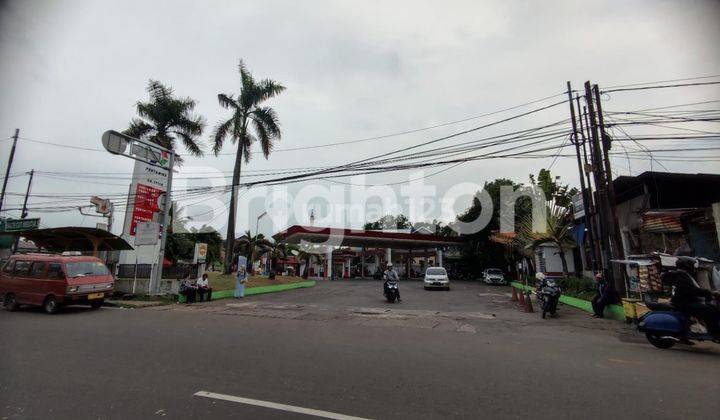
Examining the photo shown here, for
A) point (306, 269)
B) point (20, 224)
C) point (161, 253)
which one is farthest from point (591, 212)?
point (20, 224)

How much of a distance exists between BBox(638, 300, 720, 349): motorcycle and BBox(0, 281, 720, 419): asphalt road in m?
0.22

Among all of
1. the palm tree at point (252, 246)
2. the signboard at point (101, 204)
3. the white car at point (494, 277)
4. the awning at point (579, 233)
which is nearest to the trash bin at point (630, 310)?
the awning at point (579, 233)

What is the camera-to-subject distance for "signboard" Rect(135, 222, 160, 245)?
56.4 feet

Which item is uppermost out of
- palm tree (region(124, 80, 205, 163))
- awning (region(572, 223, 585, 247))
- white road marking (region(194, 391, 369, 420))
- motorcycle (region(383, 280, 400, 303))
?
palm tree (region(124, 80, 205, 163))

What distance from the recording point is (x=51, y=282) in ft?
40.8

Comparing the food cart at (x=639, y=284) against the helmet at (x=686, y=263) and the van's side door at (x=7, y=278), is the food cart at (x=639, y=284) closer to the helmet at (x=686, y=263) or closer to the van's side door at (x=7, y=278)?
the helmet at (x=686, y=263)

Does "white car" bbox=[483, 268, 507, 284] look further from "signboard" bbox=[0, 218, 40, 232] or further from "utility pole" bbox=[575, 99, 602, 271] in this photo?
"signboard" bbox=[0, 218, 40, 232]

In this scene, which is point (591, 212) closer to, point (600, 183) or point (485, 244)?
point (600, 183)

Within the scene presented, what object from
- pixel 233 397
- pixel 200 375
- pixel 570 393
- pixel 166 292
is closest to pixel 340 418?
pixel 233 397

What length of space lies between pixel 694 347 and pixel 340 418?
7.94 metres

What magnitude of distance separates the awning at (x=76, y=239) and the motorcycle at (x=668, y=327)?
19.6m

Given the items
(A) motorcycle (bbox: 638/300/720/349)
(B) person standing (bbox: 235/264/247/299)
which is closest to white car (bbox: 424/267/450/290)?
(B) person standing (bbox: 235/264/247/299)

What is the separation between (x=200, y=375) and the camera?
5.23 meters

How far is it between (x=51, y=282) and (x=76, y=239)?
24.3 ft
